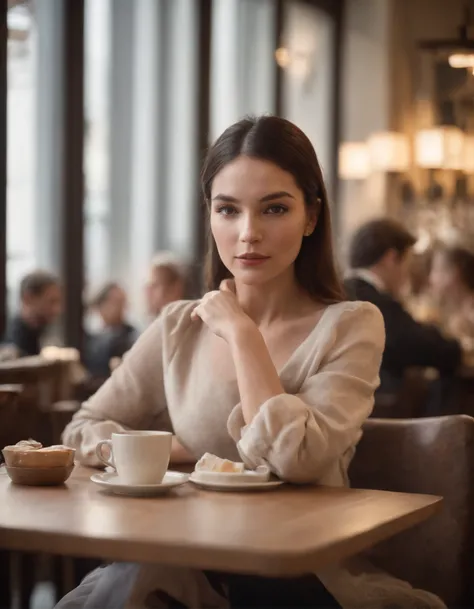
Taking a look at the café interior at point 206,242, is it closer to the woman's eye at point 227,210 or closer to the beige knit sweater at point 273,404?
the beige knit sweater at point 273,404

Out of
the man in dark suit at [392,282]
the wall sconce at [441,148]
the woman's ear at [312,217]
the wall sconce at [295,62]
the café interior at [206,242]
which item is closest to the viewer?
the café interior at [206,242]

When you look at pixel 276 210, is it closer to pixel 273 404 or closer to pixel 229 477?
pixel 273 404

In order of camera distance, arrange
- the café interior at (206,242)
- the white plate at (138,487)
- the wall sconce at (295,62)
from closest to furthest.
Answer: the café interior at (206,242), the white plate at (138,487), the wall sconce at (295,62)

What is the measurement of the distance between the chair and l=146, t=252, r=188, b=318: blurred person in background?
12.5ft

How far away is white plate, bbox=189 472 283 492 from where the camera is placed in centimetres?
185

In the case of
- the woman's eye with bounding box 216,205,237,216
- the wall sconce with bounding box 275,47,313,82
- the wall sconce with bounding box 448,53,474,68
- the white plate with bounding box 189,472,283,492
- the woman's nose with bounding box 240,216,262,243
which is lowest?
the white plate with bounding box 189,472,283,492

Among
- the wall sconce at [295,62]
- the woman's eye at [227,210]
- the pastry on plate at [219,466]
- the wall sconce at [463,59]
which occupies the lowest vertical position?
the pastry on plate at [219,466]

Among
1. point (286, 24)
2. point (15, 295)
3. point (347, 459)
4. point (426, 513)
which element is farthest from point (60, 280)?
→ point (426, 513)

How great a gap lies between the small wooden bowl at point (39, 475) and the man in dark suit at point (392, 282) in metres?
2.97

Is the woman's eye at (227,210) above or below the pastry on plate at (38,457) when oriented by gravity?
above

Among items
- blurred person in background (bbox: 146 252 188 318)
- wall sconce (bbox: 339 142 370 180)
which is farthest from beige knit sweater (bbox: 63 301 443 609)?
wall sconce (bbox: 339 142 370 180)

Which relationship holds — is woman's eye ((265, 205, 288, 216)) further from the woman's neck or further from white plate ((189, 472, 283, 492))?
white plate ((189, 472, 283, 492))

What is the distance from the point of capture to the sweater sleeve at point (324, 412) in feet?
6.40

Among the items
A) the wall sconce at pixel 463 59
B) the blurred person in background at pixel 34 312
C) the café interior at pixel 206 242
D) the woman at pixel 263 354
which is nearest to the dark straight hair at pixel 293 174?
the woman at pixel 263 354
